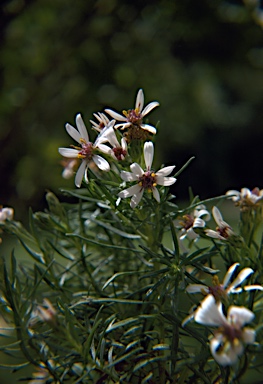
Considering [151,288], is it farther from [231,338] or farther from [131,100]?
[131,100]

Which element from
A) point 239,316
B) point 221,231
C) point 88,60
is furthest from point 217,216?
point 88,60

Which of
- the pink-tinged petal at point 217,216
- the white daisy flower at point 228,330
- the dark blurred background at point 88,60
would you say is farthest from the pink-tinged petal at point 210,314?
the dark blurred background at point 88,60

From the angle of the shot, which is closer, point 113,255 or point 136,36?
point 113,255

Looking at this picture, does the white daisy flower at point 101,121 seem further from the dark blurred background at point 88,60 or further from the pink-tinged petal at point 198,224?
the dark blurred background at point 88,60

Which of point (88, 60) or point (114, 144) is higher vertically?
point (114, 144)

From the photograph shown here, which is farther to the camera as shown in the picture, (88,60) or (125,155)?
(88,60)

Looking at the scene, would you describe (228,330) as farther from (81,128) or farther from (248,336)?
(81,128)

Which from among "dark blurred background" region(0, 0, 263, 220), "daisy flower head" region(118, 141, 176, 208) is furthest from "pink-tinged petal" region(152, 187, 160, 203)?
"dark blurred background" region(0, 0, 263, 220)

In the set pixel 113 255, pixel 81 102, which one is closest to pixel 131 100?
pixel 81 102
